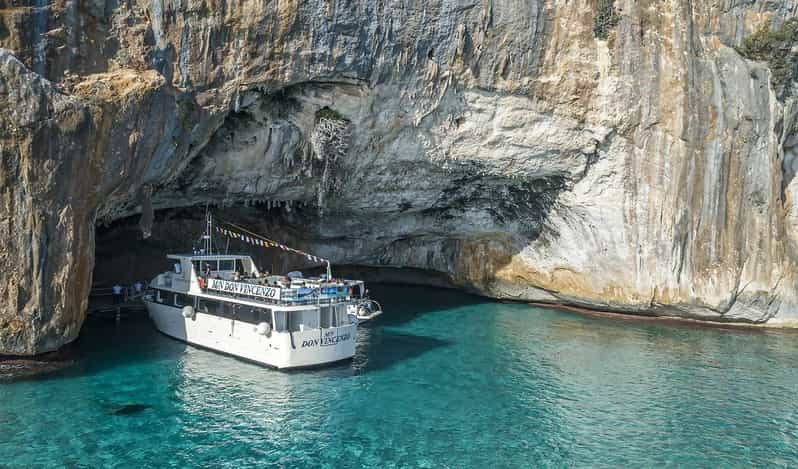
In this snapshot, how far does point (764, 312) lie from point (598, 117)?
36.0ft

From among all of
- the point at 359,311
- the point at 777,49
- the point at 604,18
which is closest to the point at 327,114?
the point at 359,311

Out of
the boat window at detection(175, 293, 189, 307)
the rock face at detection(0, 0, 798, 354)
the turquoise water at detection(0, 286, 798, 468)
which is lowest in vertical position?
the turquoise water at detection(0, 286, 798, 468)

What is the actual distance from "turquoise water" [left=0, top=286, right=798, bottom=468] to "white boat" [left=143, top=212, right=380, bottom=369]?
550 mm

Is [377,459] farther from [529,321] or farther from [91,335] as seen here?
[529,321]

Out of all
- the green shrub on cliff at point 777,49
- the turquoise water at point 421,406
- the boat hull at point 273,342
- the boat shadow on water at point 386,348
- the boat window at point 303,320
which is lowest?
the turquoise water at point 421,406

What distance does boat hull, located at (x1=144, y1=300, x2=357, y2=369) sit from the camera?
20938 millimetres

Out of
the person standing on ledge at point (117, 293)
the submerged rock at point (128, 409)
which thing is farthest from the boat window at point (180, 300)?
the submerged rock at point (128, 409)

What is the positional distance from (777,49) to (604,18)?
8.25 m

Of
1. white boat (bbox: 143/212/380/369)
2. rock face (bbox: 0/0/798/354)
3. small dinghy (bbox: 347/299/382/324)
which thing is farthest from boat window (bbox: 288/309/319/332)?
rock face (bbox: 0/0/798/354)

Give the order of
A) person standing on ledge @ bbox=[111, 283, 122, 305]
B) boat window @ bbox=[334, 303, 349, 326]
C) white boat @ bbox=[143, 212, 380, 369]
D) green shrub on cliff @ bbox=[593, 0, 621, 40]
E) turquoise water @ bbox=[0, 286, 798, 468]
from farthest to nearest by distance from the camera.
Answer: person standing on ledge @ bbox=[111, 283, 122, 305]
green shrub on cliff @ bbox=[593, 0, 621, 40]
boat window @ bbox=[334, 303, 349, 326]
white boat @ bbox=[143, 212, 380, 369]
turquoise water @ bbox=[0, 286, 798, 468]

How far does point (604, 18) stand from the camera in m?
26.5

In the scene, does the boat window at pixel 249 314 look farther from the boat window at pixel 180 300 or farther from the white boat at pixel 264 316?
the boat window at pixel 180 300

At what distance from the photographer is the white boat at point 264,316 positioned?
832 inches

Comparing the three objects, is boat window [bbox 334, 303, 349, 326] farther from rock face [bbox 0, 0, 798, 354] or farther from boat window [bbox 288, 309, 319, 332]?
rock face [bbox 0, 0, 798, 354]
